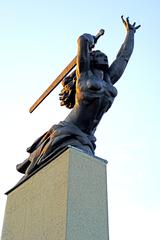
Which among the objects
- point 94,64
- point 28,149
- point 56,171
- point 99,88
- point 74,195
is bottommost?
point 74,195

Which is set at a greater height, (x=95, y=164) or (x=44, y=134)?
(x=44, y=134)

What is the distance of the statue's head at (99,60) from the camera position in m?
4.89

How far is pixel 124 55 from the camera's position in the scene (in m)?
5.23

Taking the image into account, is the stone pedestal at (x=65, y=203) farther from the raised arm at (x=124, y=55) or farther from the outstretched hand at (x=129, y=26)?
the outstretched hand at (x=129, y=26)

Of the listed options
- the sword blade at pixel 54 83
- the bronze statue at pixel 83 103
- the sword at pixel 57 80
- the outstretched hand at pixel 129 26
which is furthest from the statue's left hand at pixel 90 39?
the outstretched hand at pixel 129 26

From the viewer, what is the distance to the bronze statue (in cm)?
445

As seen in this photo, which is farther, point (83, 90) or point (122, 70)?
point (122, 70)

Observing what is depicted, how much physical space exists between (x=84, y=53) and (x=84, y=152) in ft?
4.42

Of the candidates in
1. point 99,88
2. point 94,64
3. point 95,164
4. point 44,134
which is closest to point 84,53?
point 94,64

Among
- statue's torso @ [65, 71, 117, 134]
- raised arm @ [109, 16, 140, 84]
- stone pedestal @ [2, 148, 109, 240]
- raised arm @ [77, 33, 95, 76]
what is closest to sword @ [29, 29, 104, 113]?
raised arm @ [77, 33, 95, 76]

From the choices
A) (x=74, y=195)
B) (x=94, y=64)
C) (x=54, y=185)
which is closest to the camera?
(x=74, y=195)

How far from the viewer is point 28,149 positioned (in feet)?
17.0

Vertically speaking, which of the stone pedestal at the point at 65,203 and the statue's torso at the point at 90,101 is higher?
the statue's torso at the point at 90,101

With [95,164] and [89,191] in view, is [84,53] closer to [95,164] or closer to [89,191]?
[95,164]
